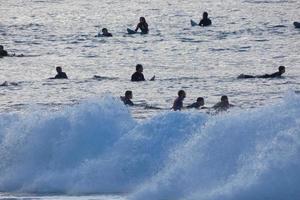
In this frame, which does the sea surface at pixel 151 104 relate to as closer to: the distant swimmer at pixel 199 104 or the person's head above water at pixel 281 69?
the person's head above water at pixel 281 69

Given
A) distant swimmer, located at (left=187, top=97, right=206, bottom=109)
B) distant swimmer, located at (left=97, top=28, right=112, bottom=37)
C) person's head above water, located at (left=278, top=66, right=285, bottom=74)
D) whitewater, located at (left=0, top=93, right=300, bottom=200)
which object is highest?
whitewater, located at (left=0, top=93, right=300, bottom=200)

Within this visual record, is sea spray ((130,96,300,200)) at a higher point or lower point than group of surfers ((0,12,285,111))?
higher

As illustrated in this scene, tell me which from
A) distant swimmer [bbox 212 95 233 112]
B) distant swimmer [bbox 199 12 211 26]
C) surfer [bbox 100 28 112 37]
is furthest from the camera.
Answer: distant swimmer [bbox 199 12 211 26]

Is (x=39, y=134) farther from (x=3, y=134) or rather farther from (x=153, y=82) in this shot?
(x=153, y=82)

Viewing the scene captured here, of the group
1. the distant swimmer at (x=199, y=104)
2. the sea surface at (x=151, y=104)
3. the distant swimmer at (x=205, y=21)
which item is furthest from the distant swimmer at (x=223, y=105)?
the distant swimmer at (x=205, y=21)

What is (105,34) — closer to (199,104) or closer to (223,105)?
(199,104)

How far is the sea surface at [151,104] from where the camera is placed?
14414mm

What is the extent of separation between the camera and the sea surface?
14414 mm

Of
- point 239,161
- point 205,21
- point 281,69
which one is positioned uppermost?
point 239,161

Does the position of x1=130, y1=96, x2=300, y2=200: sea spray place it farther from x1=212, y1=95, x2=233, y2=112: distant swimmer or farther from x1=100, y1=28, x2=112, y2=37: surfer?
x1=100, y1=28, x2=112, y2=37: surfer

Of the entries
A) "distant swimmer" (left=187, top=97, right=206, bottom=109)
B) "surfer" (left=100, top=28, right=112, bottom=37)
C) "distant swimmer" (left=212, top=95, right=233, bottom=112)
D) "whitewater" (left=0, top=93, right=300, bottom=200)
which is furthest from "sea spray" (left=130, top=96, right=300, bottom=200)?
"surfer" (left=100, top=28, right=112, bottom=37)

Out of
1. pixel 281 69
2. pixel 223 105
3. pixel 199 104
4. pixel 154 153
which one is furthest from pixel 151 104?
pixel 154 153

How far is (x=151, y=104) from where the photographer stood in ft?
91.2

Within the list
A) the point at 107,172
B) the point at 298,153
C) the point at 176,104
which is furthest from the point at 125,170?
the point at 176,104
